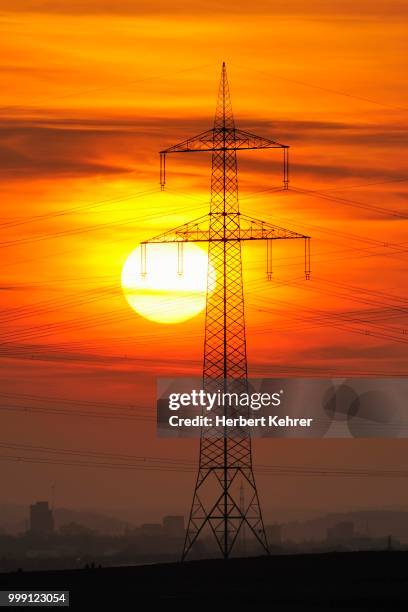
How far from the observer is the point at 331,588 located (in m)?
78.7

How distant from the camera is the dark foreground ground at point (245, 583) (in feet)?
237

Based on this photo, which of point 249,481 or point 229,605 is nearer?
point 229,605

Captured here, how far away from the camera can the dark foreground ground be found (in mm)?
72125

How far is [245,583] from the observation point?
266 ft

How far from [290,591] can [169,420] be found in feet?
139

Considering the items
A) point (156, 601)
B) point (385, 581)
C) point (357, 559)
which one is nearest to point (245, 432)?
point (357, 559)

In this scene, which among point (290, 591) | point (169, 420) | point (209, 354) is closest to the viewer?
point (290, 591)

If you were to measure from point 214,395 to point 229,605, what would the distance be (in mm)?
39130

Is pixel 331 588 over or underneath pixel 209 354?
underneath

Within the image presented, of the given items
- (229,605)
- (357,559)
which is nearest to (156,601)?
(229,605)

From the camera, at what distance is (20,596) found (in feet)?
233

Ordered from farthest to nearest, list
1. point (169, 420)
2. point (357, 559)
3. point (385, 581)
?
point (169, 420) < point (357, 559) < point (385, 581)

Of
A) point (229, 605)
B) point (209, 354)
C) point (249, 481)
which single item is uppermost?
point (209, 354)

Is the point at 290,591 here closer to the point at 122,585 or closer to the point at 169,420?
the point at 122,585
